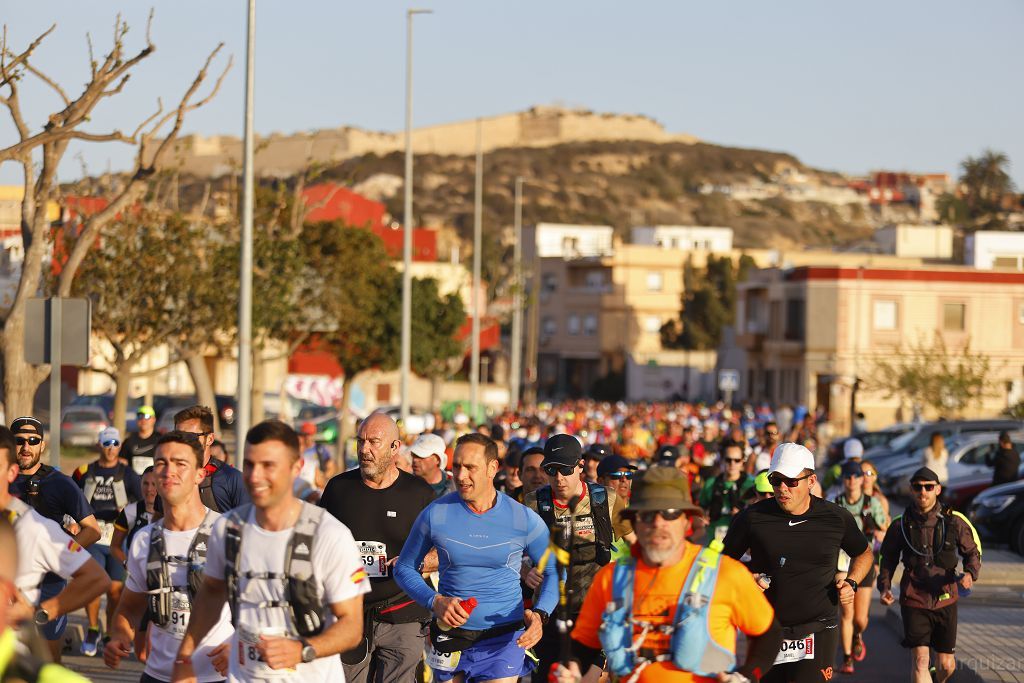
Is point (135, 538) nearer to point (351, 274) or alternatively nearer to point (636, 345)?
point (351, 274)

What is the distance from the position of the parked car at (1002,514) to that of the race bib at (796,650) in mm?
14718

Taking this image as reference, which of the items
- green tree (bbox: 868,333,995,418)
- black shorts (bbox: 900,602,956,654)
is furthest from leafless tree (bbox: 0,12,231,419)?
green tree (bbox: 868,333,995,418)

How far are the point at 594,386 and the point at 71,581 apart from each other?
297ft

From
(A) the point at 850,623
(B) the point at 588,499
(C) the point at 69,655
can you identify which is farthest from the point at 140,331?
(B) the point at 588,499

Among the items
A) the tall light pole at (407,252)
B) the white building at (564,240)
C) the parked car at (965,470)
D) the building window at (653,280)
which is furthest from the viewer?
the white building at (564,240)

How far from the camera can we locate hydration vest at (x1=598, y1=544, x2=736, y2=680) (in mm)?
5582

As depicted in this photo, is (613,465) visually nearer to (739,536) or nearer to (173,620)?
(739,536)

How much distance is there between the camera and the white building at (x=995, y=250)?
80.9 metres

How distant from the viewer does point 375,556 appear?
8664mm

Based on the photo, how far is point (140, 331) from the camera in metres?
31.8

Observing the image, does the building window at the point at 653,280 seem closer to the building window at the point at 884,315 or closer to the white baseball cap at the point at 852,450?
the building window at the point at 884,315

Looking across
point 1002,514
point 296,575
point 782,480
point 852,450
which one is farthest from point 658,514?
point 1002,514

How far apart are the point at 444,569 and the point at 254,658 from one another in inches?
88.8

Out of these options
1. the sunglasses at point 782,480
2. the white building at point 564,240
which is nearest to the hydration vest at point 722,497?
the sunglasses at point 782,480
